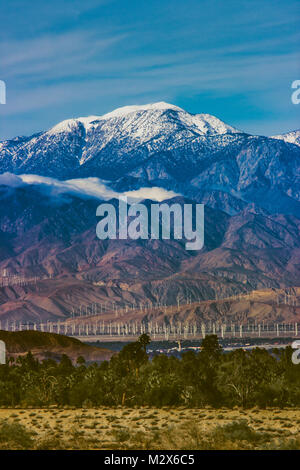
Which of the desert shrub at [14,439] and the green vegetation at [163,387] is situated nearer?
the desert shrub at [14,439]

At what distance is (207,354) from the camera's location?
147500 millimetres

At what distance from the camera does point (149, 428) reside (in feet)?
252

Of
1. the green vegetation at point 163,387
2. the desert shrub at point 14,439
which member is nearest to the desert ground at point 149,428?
the desert shrub at point 14,439

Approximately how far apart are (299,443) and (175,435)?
9113 millimetres

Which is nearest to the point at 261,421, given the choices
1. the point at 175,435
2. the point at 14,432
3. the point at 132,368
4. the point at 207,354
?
the point at 175,435

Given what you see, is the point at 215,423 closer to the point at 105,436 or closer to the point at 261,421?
the point at 261,421

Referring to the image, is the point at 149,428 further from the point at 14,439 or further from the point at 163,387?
the point at 163,387

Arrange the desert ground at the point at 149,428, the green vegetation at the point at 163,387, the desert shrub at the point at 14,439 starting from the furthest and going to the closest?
the green vegetation at the point at 163,387 < the desert shrub at the point at 14,439 < the desert ground at the point at 149,428

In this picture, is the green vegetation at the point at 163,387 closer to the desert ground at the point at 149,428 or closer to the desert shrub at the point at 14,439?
the desert ground at the point at 149,428

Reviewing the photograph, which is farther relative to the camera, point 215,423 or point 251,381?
point 251,381

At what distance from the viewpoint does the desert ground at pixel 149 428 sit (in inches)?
2499

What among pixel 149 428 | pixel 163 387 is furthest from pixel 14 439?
pixel 163 387

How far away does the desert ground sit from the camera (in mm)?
63469
